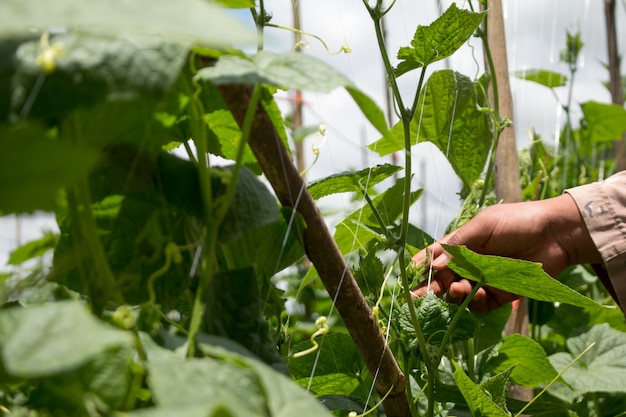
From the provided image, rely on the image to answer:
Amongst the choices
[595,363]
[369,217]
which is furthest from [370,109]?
[595,363]

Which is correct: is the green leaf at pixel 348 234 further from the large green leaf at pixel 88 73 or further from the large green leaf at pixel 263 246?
the large green leaf at pixel 88 73

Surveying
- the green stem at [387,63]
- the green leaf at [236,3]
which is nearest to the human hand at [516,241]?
the green stem at [387,63]

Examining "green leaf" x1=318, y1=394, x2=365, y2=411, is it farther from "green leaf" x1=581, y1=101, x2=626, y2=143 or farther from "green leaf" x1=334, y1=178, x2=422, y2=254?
"green leaf" x1=581, y1=101, x2=626, y2=143

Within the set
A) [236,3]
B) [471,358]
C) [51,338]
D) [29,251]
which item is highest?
[236,3]

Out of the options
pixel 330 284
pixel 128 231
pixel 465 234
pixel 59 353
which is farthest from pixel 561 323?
pixel 59 353

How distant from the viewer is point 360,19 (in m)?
0.81

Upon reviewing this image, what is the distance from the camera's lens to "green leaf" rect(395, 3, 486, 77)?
0.59 m

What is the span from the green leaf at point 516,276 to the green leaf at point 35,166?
0.39 metres

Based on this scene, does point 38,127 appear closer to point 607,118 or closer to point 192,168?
point 192,168

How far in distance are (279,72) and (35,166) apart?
125mm

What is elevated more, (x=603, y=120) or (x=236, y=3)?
(x=236, y=3)

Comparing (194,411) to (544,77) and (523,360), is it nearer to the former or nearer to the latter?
(523,360)

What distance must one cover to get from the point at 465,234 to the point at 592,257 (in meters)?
0.22

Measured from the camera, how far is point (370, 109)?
382 millimetres
